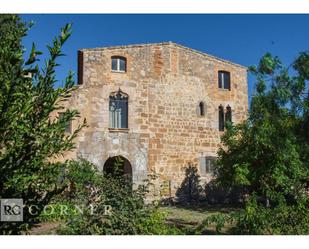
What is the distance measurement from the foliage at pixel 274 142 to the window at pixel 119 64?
18.2 feet

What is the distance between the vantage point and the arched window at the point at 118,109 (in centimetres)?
1747

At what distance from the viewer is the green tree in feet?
14.0

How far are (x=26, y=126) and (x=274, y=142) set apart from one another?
35.5ft

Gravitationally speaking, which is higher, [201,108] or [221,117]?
[201,108]

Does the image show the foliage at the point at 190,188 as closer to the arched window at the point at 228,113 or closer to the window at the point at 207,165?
the window at the point at 207,165

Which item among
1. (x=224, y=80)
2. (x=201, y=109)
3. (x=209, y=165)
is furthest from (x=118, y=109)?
Result: (x=224, y=80)

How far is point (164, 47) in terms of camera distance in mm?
18656

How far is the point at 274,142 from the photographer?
44.8ft

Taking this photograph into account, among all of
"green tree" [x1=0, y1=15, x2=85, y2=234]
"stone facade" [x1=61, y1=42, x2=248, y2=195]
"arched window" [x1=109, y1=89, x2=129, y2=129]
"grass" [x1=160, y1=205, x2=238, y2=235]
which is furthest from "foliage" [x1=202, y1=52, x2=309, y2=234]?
"green tree" [x1=0, y1=15, x2=85, y2=234]

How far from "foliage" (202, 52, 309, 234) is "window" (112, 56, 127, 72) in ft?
18.2

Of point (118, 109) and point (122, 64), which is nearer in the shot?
point (118, 109)

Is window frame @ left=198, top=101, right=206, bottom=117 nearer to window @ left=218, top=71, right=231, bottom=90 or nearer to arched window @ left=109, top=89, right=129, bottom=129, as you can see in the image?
window @ left=218, top=71, right=231, bottom=90

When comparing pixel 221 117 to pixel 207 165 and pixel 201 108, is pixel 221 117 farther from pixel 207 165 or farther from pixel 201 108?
pixel 207 165

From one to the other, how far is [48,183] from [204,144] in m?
14.8
